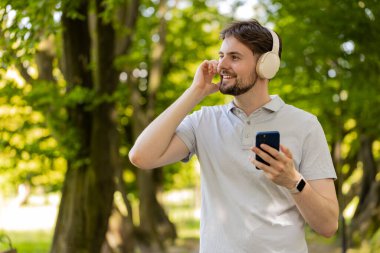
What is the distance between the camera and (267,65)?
10.7 feet

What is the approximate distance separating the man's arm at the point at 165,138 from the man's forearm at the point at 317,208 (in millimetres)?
616

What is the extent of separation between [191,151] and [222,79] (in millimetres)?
369

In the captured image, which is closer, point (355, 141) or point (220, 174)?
point (220, 174)

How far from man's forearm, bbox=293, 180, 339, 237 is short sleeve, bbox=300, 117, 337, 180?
40 millimetres

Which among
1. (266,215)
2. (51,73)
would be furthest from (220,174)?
(51,73)

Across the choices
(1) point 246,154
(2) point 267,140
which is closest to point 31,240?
(1) point 246,154

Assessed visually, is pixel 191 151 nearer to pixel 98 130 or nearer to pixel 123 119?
pixel 98 130

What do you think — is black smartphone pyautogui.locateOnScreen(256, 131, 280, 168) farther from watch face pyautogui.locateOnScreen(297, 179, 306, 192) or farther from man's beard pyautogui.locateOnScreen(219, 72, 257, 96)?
man's beard pyautogui.locateOnScreen(219, 72, 257, 96)

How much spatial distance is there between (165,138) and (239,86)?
40cm

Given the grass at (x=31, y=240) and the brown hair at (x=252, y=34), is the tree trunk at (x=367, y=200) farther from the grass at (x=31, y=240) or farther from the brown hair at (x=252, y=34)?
the brown hair at (x=252, y=34)

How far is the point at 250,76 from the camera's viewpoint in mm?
3293

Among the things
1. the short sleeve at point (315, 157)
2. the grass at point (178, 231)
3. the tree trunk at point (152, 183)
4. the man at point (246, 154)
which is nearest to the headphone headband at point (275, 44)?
the man at point (246, 154)

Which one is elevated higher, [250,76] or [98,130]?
[98,130]

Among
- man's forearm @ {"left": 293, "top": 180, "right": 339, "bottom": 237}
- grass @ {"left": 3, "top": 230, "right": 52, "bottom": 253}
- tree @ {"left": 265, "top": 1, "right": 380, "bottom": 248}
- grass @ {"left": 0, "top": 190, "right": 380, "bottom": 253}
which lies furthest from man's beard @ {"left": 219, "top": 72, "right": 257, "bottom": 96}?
grass @ {"left": 3, "top": 230, "right": 52, "bottom": 253}
